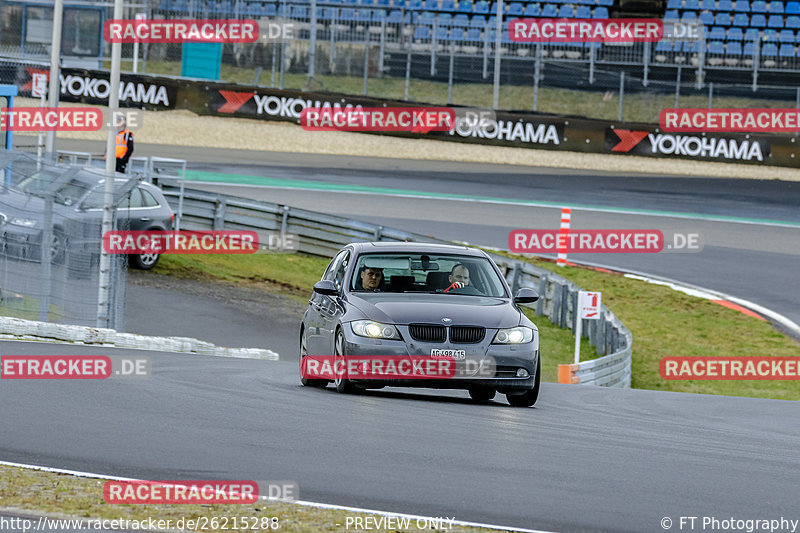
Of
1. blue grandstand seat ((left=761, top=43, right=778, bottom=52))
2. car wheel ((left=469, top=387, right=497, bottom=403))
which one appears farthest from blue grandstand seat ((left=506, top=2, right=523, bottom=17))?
car wheel ((left=469, top=387, right=497, bottom=403))

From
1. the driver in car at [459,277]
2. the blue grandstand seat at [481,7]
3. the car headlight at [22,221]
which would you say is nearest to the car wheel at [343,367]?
the driver in car at [459,277]

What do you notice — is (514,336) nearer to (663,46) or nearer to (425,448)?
(425,448)

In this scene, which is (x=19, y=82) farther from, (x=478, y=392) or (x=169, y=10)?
(x=478, y=392)

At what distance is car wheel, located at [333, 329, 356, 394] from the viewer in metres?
11.3

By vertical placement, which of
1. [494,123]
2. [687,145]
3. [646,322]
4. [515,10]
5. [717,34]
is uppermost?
[515,10]

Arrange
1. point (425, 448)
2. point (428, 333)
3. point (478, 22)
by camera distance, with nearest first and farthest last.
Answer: point (425, 448) < point (428, 333) < point (478, 22)

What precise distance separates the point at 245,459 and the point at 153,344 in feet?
28.9

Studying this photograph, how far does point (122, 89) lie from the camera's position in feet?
135

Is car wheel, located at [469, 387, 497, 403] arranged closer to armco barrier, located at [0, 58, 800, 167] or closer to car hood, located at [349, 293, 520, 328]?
car hood, located at [349, 293, 520, 328]

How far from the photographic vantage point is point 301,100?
41000mm

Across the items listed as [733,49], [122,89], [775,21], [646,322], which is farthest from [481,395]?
[775,21]

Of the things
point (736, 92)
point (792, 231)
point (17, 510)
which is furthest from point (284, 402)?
point (736, 92)

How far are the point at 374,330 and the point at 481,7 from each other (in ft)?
126

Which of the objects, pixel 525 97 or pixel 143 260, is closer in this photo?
pixel 143 260
